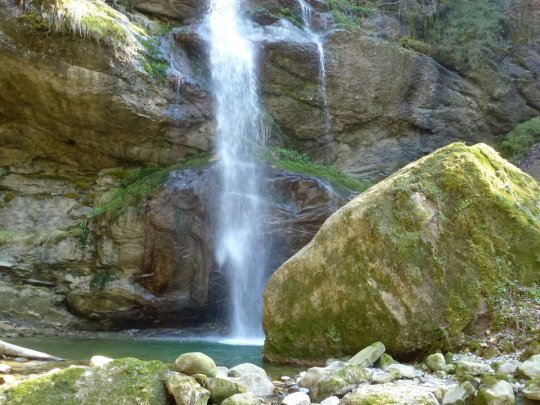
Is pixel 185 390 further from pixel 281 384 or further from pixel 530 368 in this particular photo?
pixel 530 368

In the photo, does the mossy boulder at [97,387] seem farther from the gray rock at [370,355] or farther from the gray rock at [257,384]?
the gray rock at [370,355]

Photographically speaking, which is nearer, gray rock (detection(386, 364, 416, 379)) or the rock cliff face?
gray rock (detection(386, 364, 416, 379))

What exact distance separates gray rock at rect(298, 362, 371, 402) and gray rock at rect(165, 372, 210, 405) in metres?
0.92

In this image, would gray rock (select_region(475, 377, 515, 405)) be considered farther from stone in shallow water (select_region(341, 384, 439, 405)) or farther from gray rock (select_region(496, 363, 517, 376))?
gray rock (select_region(496, 363, 517, 376))

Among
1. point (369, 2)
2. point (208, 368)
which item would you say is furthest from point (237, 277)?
point (369, 2)

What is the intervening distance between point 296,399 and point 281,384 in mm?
727

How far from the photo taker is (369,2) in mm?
16719

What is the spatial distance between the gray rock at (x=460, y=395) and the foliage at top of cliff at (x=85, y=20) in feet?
33.5

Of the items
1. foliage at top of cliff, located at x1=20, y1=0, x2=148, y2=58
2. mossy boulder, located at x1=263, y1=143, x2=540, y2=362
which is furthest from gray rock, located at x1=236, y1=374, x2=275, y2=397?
foliage at top of cliff, located at x1=20, y1=0, x2=148, y2=58

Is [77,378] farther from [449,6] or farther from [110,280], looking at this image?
[449,6]

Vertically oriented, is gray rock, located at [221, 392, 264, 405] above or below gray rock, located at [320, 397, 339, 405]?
above

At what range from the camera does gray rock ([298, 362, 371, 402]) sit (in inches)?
158

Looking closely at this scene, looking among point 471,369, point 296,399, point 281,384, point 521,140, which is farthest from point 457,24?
point 296,399

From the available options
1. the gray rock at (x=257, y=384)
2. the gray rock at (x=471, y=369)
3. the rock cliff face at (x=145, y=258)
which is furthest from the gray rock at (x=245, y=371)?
the rock cliff face at (x=145, y=258)
